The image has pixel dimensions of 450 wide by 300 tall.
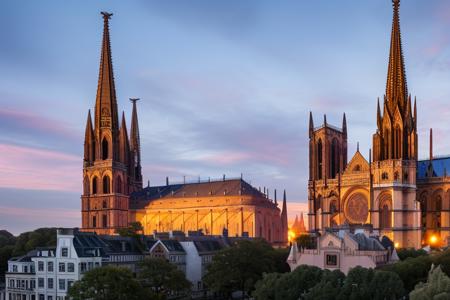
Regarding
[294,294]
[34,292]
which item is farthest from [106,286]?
[34,292]

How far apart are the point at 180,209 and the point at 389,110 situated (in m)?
62.3

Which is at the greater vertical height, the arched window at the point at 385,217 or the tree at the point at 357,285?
the arched window at the point at 385,217

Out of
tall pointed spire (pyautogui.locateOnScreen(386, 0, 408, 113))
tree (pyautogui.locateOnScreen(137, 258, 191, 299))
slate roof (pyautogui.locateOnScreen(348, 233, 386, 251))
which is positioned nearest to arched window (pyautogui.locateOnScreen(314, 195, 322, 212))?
tall pointed spire (pyautogui.locateOnScreen(386, 0, 408, 113))

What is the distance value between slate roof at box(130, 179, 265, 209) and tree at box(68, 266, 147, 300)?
98.3 m

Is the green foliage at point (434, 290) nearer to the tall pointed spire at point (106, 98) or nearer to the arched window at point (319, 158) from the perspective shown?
the arched window at point (319, 158)

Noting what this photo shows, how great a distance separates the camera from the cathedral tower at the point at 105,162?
173500 millimetres

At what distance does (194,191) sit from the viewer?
180500 mm

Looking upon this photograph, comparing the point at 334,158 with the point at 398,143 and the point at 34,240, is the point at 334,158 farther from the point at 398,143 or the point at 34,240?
the point at 34,240

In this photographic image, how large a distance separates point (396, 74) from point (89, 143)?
7932cm

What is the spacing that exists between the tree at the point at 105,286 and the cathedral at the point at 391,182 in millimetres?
70510

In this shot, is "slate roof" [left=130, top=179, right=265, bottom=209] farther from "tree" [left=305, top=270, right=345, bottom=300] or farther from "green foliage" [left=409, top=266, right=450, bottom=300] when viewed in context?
"green foliage" [left=409, top=266, right=450, bottom=300]

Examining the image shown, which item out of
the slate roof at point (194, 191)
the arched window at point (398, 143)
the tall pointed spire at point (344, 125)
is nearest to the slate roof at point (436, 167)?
the arched window at point (398, 143)

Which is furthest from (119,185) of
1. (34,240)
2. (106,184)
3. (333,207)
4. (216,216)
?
(333,207)

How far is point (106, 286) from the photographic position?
235ft
